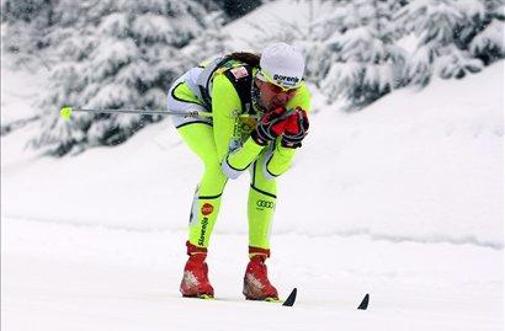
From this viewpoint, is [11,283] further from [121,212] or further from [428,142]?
[121,212]

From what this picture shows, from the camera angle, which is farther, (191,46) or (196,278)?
(191,46)

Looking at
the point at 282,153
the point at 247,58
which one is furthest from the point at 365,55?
the point at 282,153

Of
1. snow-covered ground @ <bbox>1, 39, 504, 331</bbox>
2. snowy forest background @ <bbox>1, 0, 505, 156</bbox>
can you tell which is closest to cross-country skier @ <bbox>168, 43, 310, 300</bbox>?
snow-covered ground @ <bbox>1, 39, 504, 331</bbox>

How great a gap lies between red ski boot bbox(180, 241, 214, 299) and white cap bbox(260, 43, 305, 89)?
3.76 ft

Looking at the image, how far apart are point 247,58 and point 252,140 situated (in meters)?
0.76

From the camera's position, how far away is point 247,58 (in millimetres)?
5637

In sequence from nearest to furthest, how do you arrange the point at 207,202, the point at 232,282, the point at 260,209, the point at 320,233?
the point at 207,202 < the point at 260,209 < the point at 232,282 < the point at 320,233

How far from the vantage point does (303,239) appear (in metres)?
11.0

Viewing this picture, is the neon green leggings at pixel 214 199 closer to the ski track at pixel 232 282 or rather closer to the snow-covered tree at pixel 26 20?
the ski track at pixel 232 282

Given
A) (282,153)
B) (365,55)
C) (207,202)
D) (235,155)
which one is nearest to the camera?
(235,155)

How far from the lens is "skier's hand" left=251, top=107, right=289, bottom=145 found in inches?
198

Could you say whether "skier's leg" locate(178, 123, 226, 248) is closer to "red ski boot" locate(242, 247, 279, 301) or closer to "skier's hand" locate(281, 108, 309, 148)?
"red ski boot" locate(242, 247, 279, 301)

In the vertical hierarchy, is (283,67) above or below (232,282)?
above

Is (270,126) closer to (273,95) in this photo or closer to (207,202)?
(273,95)
